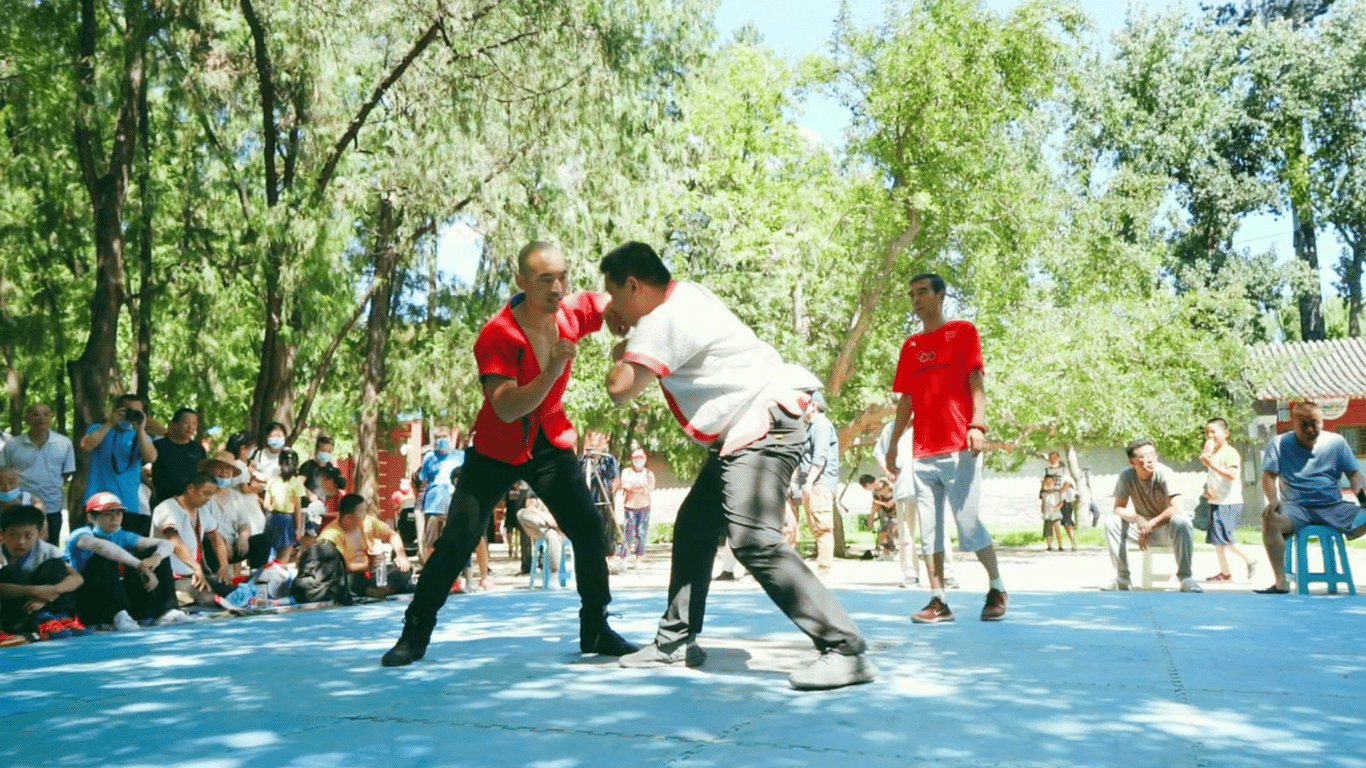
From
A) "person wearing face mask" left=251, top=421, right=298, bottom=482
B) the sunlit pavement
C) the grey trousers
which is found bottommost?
the sunlit pavement

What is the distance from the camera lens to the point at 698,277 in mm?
20797

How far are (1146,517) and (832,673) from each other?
6516 millimetres

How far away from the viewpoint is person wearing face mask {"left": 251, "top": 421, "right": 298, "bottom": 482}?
12.7 metres

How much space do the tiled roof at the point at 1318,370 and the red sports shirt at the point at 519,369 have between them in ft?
91.7

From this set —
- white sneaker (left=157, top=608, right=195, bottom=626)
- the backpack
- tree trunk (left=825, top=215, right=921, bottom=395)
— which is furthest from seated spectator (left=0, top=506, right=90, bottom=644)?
tree trunk (left=825, top=215, right=921, bottom=395)

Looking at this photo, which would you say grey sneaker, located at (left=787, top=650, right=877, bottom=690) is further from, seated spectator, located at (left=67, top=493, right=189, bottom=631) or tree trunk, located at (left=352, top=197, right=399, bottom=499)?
tree trunk, located at (left=352, top=197, right=399, bottom=499)

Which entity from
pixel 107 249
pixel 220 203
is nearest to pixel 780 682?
pixel 107 249

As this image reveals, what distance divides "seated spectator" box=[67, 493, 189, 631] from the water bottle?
75.3 inches

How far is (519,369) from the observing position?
5.17 m

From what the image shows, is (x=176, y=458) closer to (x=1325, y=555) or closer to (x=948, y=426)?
(x=948, y=426)

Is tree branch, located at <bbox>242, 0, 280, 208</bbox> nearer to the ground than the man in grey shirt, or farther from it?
farther from it

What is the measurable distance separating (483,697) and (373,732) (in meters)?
0.63

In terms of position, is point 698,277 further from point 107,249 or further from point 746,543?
point 746,543

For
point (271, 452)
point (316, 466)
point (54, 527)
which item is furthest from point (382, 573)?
point (316, 466)
